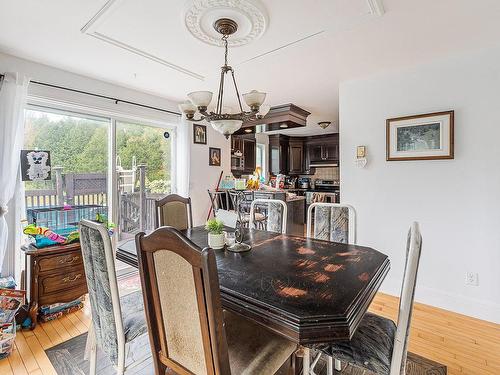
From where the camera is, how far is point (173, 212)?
2.53m

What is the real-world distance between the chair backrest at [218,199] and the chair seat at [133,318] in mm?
2347

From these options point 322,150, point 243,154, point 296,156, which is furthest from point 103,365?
point 322,150

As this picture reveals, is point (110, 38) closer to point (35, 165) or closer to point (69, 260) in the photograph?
point (35, 165)

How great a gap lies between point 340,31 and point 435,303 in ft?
8.63

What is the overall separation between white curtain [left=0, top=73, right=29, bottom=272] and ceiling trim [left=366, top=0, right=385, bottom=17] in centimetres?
288

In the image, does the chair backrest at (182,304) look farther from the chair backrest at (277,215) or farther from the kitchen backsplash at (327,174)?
the kitchen backsplash at (327,174)

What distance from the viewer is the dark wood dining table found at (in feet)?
3.02

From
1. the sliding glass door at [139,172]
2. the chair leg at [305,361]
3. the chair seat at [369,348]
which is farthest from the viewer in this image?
the sliding glass door at [139,172]

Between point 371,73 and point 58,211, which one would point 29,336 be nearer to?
point 58,211

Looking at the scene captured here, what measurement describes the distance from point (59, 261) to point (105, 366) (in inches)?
42.4

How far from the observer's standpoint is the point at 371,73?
9.29 ft

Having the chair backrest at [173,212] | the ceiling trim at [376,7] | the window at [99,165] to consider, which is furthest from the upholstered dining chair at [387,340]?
the window at [99,165]

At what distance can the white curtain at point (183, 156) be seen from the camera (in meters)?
3.91

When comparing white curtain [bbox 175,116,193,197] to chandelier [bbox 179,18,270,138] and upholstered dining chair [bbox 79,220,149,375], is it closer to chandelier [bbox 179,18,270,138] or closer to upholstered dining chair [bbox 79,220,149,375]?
chandelier [bbox 179,18,270,138]
